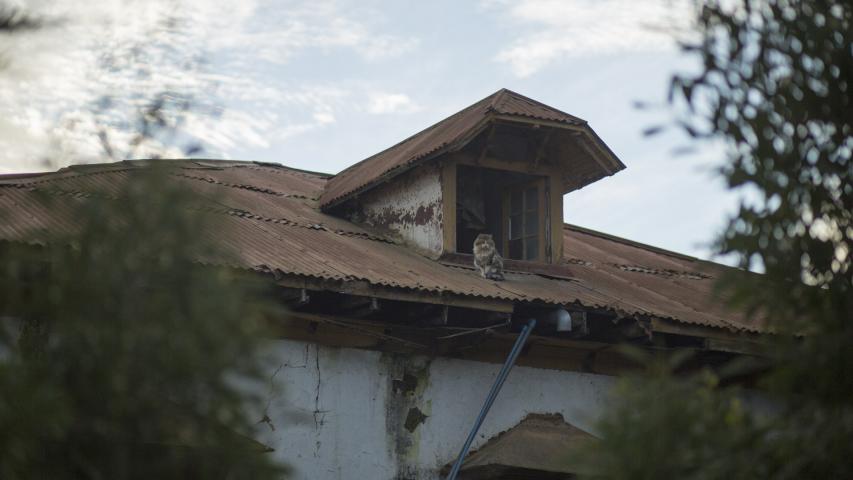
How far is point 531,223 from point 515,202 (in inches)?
16.3

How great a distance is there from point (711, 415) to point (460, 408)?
200 inches

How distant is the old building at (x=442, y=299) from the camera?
8.75m

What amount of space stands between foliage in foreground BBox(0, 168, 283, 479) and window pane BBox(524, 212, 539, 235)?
→ 314 inches

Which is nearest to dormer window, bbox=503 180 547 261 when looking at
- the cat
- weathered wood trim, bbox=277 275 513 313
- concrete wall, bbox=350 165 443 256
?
the cat

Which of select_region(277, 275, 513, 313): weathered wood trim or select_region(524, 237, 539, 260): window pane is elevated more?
select_region(524, 237, 539, 260): window pane

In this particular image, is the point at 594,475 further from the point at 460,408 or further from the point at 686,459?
the point at 460,408

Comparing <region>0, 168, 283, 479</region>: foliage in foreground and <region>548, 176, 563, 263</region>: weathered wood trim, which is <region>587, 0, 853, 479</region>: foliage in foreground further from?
<region>548, 176, 563, 263</region>: weathered wood trim

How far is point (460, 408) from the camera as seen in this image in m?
9.46

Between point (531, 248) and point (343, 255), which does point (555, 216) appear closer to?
point (531, 248)

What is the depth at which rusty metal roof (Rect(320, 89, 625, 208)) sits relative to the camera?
10.8 metres

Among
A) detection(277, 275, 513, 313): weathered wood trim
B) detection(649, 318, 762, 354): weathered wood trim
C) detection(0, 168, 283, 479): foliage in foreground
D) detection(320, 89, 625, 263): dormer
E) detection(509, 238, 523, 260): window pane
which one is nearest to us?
detection(0, 168, 283, 479): foliage in foreground

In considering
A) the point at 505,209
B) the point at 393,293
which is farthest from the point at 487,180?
the point at 393,293

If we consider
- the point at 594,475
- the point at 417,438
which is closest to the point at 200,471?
the point at 594,475

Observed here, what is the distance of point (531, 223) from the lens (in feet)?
38.1
